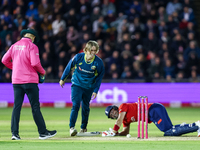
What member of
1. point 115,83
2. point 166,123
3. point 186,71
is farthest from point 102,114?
point 166,123

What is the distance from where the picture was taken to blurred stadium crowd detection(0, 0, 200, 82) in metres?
19.4

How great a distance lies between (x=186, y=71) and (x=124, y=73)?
2.69m

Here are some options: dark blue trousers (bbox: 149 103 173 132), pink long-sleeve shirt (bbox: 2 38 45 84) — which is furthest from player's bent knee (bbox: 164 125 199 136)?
pink long-sleeve shirt (bbox: 2 38 45 84)

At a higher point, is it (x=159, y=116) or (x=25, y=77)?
(x=25, y=77)

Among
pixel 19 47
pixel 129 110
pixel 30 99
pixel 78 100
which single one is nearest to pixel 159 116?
pixel 129 110

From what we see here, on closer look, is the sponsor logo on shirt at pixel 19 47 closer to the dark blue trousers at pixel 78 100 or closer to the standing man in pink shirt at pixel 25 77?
the standing man in pink shirt at pixel 25 77

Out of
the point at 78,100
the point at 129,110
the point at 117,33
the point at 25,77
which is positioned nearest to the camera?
the point at 25,77

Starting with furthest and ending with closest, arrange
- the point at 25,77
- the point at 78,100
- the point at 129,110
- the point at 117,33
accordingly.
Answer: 1. the point at 117,33
2. the point at 78,100
3. the point at 129,110
4. the point at 25,77

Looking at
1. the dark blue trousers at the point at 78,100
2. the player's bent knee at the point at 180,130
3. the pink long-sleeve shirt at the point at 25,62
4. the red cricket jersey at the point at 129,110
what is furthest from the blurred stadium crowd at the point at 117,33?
the pink long-sleeve shirt at the point at 25,62

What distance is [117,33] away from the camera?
20844 millimetres

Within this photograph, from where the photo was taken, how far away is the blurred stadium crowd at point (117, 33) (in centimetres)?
1941

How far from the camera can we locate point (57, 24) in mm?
21328

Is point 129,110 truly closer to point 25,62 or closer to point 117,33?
point 25,62

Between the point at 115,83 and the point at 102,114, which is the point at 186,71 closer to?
the point at 115,83
